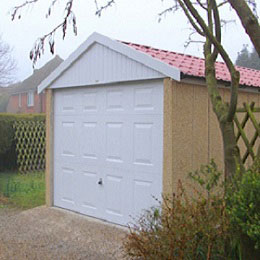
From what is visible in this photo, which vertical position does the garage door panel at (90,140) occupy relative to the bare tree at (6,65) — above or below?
below

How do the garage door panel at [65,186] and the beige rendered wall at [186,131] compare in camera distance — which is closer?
the beige rendered wall at [186,131]

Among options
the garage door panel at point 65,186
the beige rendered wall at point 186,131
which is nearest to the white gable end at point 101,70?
the beige rendered wall at point 186,131

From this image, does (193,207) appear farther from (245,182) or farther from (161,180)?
(161,180)

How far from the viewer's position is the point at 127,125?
260 inches

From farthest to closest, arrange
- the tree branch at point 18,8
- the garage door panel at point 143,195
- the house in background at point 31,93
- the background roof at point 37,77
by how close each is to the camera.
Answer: the background roof at point 37,77
the house in background at point 31,93
the garage door panel at point 143,195
the tree branch at point 18,8

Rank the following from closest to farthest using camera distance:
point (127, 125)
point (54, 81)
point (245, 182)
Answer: point (245, 182), point (127, 125), point (54, 81)

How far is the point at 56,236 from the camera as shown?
6.36 meters

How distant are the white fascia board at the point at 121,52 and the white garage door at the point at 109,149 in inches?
12.0

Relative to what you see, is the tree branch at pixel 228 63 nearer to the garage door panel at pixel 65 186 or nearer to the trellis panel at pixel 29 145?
the garage door panel at pixel 65 186

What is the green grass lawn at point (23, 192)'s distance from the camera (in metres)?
8.79

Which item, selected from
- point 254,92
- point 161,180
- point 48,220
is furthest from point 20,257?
point 254,92

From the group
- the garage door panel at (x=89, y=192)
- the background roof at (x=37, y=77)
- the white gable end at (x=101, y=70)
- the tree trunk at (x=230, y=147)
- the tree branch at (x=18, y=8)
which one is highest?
the background roof at (x=37, y=77)

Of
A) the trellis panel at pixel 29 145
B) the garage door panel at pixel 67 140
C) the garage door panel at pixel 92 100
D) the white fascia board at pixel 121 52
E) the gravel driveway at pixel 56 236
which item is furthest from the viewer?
the trellis panel at pixel 29 145

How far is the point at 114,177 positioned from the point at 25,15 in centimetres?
307
